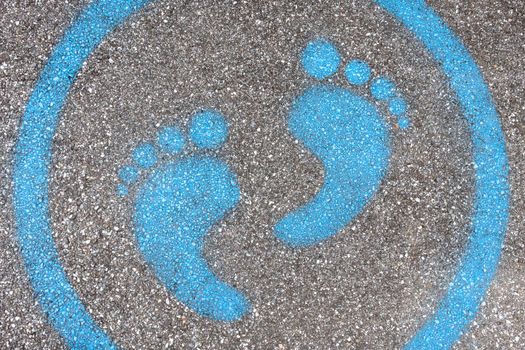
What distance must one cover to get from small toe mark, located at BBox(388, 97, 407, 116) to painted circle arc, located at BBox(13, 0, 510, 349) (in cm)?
25

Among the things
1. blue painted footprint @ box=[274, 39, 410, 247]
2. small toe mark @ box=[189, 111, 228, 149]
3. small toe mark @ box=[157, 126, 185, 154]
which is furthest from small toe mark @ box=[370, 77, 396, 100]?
small toe mark @ box=[157, 126, 185, 154]

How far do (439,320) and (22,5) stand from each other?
8.07 ft

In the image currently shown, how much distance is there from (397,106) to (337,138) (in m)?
0.32

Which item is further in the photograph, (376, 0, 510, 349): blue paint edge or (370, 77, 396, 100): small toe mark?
(370, 77, 396, 100): small toe mark

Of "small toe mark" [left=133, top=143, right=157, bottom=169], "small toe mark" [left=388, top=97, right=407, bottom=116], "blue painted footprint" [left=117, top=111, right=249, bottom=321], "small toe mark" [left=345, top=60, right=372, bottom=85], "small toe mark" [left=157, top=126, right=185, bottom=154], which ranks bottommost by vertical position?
"blue painted footprint" [left=117, top=111, right=249, bottom=321]

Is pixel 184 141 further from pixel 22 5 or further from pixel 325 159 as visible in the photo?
pixel 22 5

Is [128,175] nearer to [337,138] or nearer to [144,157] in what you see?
[144,157]

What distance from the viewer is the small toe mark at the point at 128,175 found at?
2568 mm

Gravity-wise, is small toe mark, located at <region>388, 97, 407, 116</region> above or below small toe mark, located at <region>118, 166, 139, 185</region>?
above

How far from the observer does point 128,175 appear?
8.43 feet

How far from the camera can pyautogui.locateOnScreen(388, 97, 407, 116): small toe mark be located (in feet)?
8.59

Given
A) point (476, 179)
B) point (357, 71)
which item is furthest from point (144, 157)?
point (476, 179)

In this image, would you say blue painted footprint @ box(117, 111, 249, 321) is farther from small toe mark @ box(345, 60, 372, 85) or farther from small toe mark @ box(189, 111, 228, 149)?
small toe mark @ box(345, 60, 372, 85)

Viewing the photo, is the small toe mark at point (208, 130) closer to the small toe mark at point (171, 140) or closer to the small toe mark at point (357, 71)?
the small toe mark at point (171, 140)
